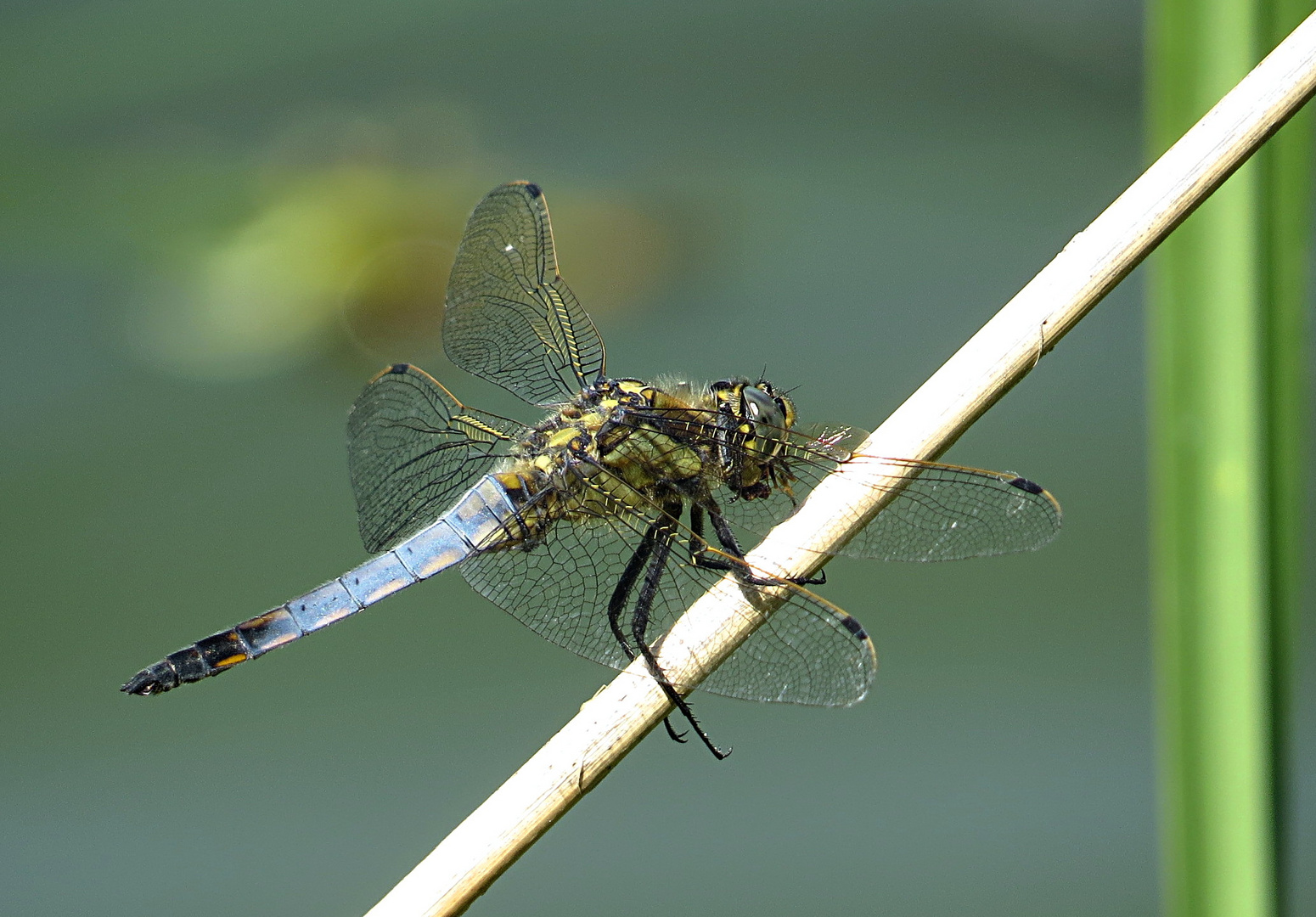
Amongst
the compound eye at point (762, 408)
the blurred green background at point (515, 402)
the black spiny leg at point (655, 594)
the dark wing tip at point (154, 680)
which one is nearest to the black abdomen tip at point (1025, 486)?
the compound eye at point (762, 408)

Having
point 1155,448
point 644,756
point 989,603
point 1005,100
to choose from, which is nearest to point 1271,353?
point 1155,448

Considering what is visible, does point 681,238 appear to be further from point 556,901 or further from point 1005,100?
point 556,901

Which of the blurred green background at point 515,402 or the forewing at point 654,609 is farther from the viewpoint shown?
the blurred green background at point 515,402

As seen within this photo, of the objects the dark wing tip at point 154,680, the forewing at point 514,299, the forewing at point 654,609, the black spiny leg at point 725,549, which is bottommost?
the dark wing tip at point 154,680

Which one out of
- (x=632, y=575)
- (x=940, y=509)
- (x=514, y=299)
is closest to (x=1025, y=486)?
(x=940, y=509)

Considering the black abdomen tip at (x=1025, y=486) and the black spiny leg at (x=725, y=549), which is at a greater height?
the black abdomen tip at (x=1025, y=486)

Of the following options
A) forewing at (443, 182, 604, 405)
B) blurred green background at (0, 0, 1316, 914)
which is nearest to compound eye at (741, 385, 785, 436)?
forewing at (443, 182, 604, 405)

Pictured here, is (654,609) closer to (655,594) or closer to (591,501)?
(655,594)

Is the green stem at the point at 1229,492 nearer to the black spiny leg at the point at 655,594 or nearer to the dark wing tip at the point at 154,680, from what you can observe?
the black spiny leg at the point at 655,594

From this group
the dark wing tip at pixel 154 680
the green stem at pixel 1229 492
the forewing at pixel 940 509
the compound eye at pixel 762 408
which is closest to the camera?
the green stem at pixel 1229 492

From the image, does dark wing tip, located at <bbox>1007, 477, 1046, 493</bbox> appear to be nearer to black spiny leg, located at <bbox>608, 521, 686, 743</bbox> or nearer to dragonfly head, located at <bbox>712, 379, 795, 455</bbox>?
dragonfly head, located at <bbox>712, 379, 795, 455</bbox>
